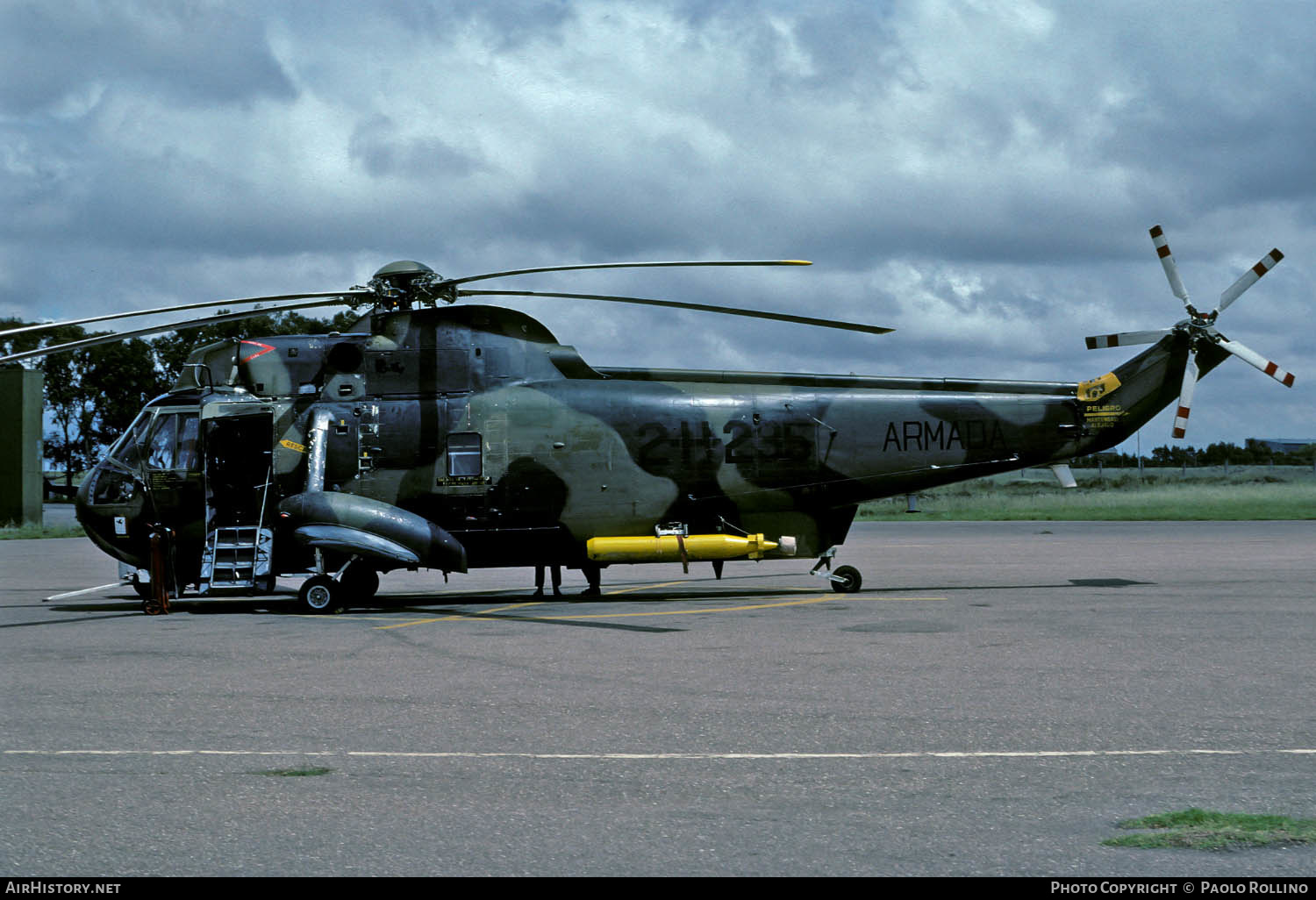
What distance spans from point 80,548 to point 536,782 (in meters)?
34.2

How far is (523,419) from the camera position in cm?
1834

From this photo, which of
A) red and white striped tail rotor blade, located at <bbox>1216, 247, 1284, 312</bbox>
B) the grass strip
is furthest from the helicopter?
the grass strip

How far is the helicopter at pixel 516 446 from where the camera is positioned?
1769 cm

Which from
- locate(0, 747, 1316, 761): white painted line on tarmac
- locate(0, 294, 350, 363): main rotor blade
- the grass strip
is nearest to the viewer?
the grass strip

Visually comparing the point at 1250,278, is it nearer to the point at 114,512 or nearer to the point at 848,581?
the point at 848,581

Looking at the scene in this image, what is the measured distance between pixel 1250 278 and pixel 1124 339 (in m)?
2.17

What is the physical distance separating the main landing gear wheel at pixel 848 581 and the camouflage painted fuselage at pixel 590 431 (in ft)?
2.16

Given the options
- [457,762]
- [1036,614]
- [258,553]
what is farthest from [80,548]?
[457,762]

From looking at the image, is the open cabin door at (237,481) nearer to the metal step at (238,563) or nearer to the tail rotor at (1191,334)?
the metal step at (238,563)

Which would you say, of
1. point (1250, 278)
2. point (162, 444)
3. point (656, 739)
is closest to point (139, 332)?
point (162, 444)

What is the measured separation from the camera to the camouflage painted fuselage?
18172 millimetres

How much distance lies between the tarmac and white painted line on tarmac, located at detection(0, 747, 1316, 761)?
29 millimetres

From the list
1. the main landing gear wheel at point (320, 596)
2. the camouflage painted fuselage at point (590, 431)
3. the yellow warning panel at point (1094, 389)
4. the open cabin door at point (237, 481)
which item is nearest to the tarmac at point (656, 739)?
the main landing gear wheel at point (320, 596)

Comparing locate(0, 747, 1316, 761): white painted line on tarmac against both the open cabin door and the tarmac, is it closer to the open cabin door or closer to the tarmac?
the tarmac
